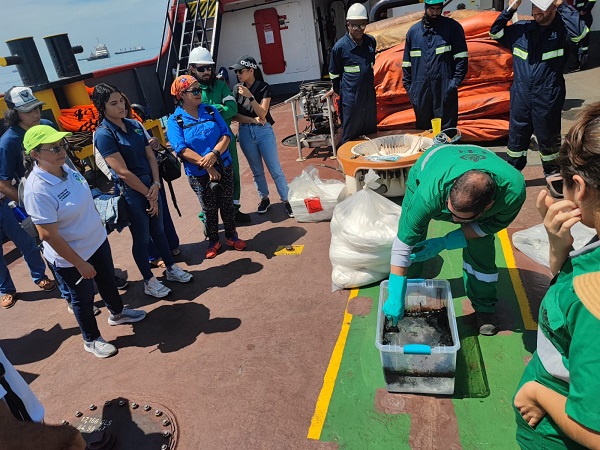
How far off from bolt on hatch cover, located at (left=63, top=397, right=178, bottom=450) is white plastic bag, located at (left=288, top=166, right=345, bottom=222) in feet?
8.93

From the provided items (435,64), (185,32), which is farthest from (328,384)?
(185,32)

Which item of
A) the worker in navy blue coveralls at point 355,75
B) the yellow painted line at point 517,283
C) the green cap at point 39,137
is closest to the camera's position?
the green cap at point 39,137

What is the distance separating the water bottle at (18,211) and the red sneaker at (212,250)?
1.81 m

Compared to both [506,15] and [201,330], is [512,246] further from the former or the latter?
[201,330]

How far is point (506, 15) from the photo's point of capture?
452cm

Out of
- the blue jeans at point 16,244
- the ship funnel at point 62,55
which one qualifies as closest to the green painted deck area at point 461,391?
the blue jeans at point 16,244

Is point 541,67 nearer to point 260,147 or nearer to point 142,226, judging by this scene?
point 260,147

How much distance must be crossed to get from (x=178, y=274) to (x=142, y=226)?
2.30 ft

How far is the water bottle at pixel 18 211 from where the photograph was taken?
402 cm

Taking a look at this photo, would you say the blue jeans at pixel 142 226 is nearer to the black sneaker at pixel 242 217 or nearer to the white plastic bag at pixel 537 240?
the black sneaker at pixel 242 217

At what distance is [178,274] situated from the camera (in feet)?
14.0

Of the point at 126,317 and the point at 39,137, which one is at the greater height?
the point at 39,137

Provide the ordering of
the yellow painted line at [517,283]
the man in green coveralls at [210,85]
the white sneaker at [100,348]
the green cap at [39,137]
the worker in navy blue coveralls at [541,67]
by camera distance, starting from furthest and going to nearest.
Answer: the man in green coveralls at [210,85]
the worker in navy blue coveralls at [541,67]
the white sneaker at [100,348]
the yellow painted line at [517,283]
the green cap at [39,137]

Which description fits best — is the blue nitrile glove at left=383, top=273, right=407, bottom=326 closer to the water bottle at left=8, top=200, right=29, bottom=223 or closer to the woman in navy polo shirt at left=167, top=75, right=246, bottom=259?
the woman in navy polo shirt at left=167, top=75, right=246, bottom=259
